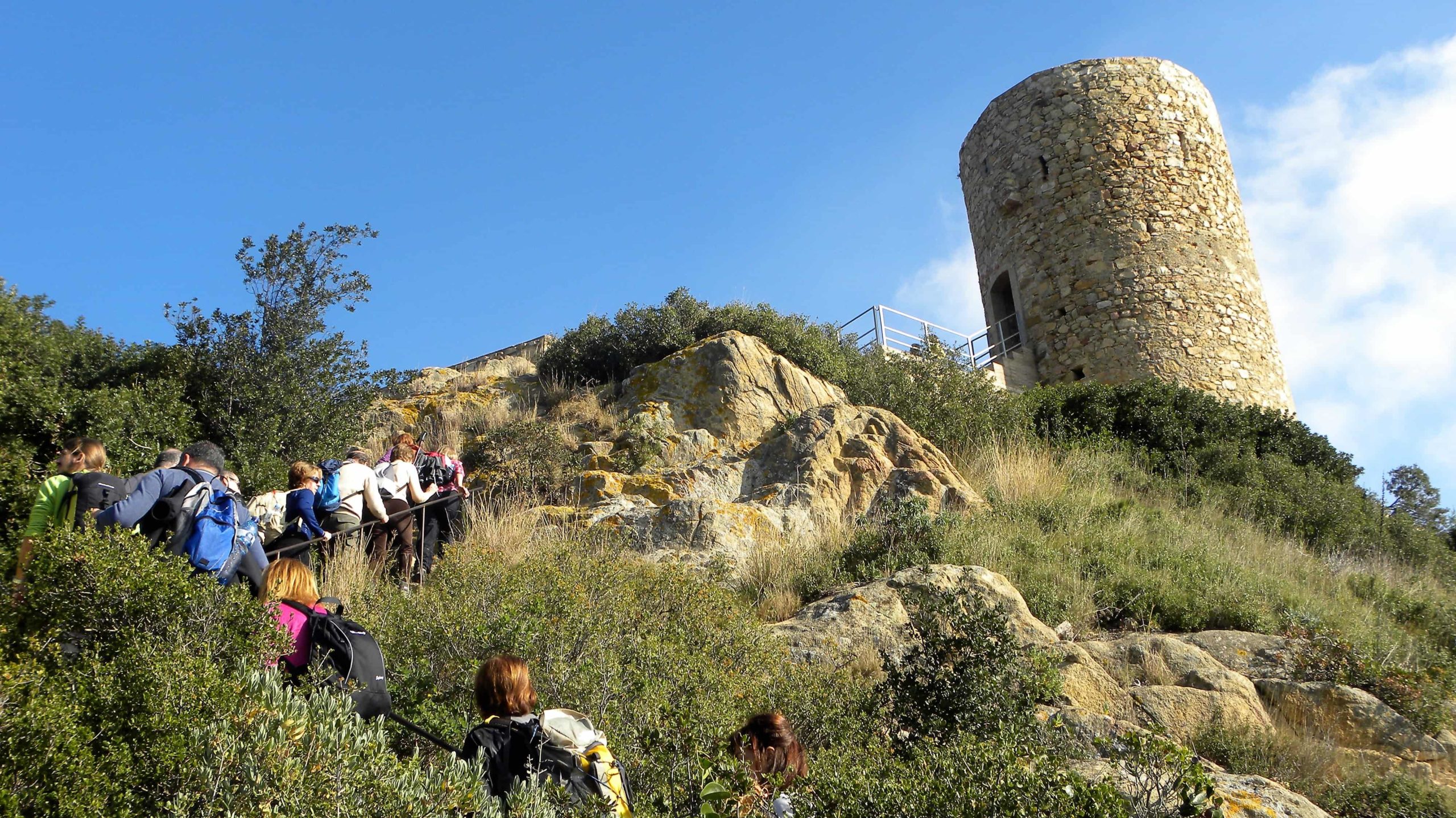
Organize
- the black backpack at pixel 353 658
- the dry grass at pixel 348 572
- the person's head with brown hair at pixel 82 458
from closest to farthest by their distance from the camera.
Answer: the black backpack at pixel 353 658 < the person's head with brown hair at pixel 82 458 < the dry grass at pixel 348 572

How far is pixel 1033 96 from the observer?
59.1 ft

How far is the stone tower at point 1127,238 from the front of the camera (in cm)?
1639

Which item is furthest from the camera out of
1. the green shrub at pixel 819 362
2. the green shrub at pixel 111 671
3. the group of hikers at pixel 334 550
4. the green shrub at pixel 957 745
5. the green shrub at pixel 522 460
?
the green shrub at pixel 819 362

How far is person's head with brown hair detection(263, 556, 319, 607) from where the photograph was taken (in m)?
4.11

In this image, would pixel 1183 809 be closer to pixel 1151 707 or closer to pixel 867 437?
pixel 1151 707

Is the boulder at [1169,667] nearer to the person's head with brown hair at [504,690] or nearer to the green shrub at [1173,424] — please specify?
the person's head with brown hair at [504,690]

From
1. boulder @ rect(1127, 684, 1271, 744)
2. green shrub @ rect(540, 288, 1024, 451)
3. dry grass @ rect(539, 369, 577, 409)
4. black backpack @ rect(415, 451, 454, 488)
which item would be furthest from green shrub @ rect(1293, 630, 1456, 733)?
dry grass @ rect(539, 369, 577, 409)

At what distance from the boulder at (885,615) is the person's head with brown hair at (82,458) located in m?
4.02

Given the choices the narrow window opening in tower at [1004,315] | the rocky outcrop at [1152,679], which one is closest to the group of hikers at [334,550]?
the rocky outcrop at [1152,679]

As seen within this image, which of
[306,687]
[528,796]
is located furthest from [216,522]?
[528,796]

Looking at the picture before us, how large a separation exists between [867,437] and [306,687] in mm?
7361

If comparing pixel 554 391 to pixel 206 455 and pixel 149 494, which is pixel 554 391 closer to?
pixel 206 455

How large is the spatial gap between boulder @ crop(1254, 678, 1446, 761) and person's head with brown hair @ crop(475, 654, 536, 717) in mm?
4836

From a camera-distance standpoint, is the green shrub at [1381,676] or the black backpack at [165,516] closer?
the black backpack at [165,516]
